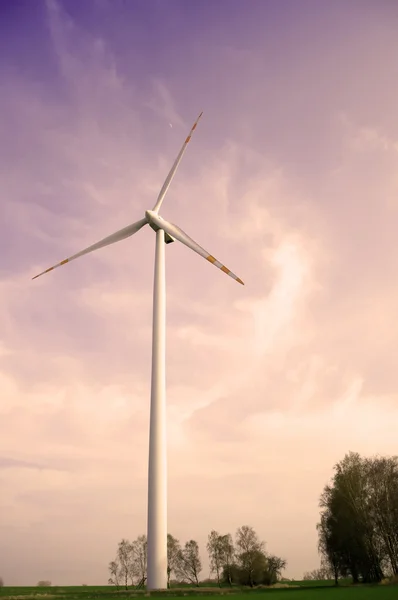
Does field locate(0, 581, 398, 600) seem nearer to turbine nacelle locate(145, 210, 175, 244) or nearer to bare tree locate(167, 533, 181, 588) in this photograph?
turbine nacelle locate(145, 210, 175, 244)

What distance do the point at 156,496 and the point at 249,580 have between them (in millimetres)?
60524

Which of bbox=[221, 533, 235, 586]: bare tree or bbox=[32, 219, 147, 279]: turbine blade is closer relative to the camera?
bbox=[32, 219, 147, 279]: turbine blade

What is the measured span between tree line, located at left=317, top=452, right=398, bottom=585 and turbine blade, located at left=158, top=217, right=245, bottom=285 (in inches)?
1406

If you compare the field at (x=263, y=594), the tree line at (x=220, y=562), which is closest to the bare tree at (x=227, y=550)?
the tree line at (x=220, y=562)

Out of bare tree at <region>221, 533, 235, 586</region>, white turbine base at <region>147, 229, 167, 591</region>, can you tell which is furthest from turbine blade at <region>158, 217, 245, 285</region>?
bare tree at <region>221, 533, 235, 586</region>

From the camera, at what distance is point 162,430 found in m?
45.7

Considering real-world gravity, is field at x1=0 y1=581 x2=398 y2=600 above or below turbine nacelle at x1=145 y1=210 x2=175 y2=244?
below

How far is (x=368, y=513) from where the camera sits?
67.4 metres

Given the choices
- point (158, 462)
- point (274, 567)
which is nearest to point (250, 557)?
point (274, 567)

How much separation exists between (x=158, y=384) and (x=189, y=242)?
785 inches

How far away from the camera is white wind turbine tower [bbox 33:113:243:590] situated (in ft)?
137

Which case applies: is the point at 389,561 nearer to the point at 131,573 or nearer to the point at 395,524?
the point at 395,524

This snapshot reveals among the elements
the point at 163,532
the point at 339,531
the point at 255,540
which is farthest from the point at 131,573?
the point at 163,532

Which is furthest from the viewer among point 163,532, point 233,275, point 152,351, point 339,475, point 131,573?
point 131,573
